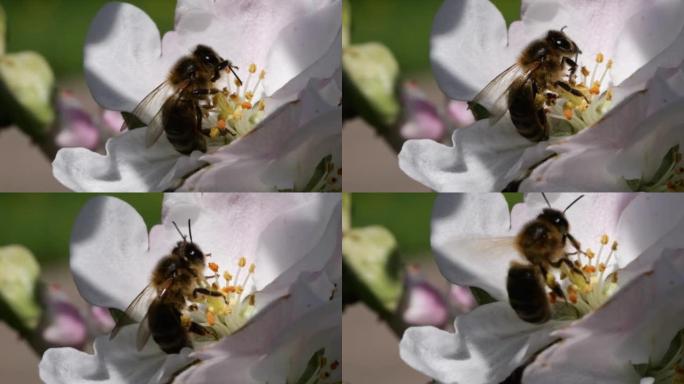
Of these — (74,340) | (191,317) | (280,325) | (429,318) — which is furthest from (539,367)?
(74,340)

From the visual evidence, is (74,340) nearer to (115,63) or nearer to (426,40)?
(115,63)

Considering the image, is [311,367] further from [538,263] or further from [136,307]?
[538,263]

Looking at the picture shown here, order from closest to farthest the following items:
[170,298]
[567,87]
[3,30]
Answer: [170,298]
[567,87]
[3,30]

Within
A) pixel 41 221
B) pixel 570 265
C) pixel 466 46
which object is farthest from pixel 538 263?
pixel 41 221

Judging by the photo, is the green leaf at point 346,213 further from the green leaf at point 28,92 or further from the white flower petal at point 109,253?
the green leaf at point 28,92

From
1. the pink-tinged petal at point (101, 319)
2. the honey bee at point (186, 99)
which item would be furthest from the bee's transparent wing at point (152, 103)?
the pink-tinged petal at point (101, 319)

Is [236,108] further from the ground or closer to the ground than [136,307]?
further from the ground

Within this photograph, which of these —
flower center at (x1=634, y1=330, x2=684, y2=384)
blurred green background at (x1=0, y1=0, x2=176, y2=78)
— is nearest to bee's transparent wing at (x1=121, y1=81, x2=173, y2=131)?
blurred green background at (x1=0, y1=0, x2=176, y2=78)
